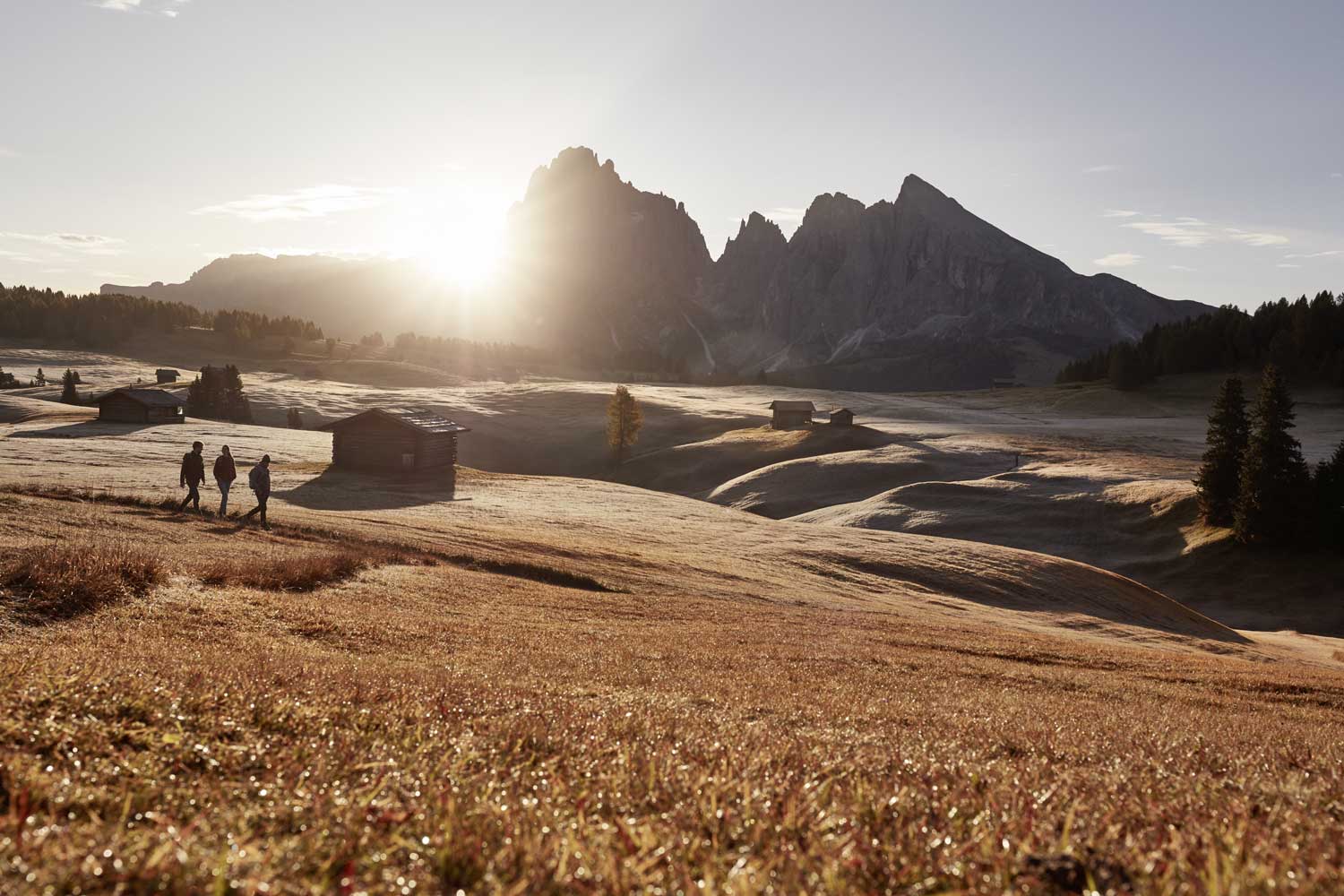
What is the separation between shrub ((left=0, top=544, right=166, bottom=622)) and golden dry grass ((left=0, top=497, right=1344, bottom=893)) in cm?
102

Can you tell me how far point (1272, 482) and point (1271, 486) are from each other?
527mm

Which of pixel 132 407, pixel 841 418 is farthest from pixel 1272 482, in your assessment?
pixel 132 407

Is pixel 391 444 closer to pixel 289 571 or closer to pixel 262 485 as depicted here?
pixel 262 485

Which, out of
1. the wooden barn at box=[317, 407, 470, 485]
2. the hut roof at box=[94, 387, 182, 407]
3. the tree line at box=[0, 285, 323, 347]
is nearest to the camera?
the wooden barn at box=[317, 407, 470, 485]

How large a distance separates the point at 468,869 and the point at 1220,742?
25.6ft

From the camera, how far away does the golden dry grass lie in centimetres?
306

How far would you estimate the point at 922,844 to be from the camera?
144 inches

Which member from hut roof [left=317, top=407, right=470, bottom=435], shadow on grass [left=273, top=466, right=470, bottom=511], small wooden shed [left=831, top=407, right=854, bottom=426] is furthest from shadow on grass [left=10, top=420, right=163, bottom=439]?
small wooden shed [left=831, top=407, right=854, bottom=426]

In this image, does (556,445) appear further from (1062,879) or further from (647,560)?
(1062,879)

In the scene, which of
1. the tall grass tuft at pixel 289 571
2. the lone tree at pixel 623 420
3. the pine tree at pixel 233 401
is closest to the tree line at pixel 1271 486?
the lone tree at pixel 623 420

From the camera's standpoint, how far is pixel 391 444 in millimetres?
68688

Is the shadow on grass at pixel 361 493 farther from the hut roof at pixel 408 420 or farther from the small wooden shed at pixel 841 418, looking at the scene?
the small wooden shed at pixel 841 418

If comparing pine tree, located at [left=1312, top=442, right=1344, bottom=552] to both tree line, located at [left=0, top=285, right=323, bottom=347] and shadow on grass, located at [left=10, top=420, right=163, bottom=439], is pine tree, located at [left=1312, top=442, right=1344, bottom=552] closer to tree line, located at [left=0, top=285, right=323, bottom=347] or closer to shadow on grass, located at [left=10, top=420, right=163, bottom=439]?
shadow on grass, located at [left=10, top=420, right=163, bottom=439]

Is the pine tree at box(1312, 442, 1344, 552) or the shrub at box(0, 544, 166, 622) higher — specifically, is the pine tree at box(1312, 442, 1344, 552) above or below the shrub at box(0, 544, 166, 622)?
below
